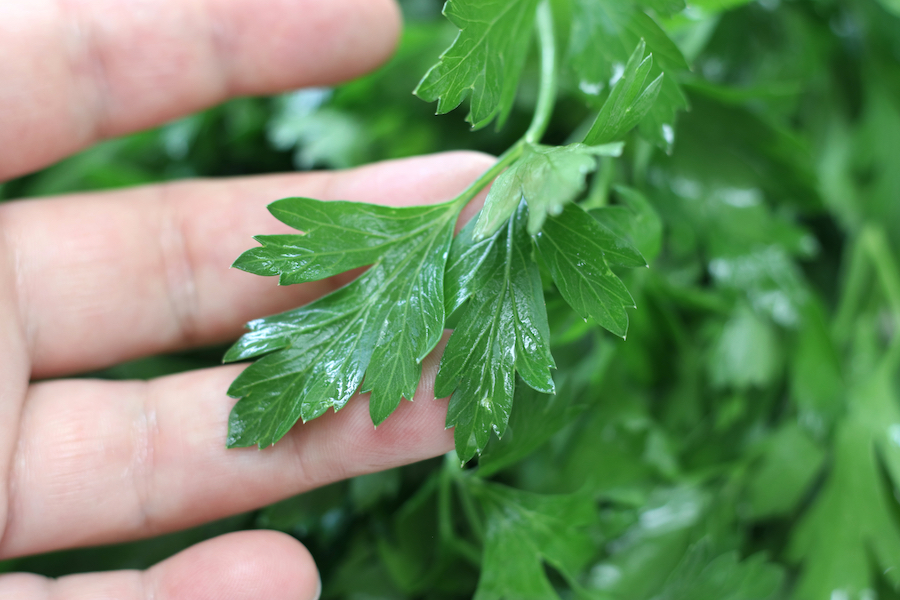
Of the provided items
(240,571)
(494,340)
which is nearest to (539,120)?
(494,340)

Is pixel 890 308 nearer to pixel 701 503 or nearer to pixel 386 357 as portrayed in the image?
pixel 701 503

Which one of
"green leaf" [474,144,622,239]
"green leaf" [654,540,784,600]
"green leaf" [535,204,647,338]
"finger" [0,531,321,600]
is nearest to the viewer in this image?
"green leaf" [474,144,622,239]

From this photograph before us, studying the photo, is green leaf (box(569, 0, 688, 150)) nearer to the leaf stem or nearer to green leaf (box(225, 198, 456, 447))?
the leaf stem

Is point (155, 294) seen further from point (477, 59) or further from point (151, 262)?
point (477, 59)

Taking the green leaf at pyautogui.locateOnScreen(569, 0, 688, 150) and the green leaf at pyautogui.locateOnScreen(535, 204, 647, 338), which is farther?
the green leaf at pyautogui.locateOnScreen(569, 0, 688, 150)

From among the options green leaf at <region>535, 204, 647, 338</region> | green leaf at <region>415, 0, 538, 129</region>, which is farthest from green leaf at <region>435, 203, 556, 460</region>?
green leaf at <region>415, 0, 538, 129</region>

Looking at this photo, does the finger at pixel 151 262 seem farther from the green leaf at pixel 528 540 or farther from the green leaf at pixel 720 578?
Answer: the green leaf at pixel 720 578

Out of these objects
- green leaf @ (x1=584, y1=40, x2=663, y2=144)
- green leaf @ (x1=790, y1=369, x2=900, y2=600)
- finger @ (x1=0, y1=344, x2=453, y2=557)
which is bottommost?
green leaf @ (x1=790, y1=369, x2=900, y2=600)
